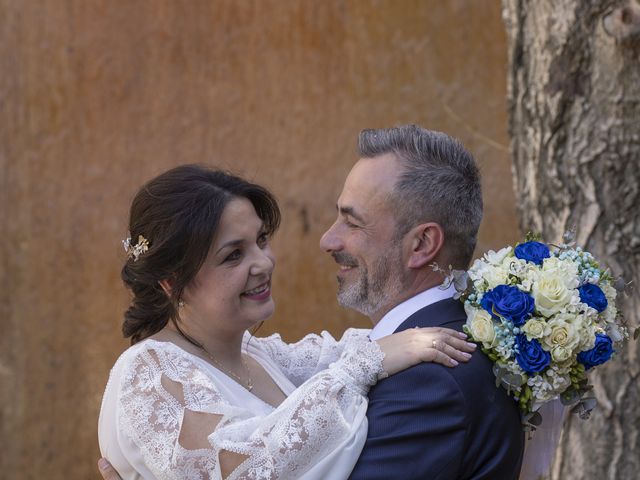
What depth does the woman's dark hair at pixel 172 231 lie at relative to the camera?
336 centimetres

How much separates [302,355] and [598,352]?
1186 mm

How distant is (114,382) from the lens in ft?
10.5

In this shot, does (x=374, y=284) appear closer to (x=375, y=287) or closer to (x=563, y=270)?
(x=375, y=287)

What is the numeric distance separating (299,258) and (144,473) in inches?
139

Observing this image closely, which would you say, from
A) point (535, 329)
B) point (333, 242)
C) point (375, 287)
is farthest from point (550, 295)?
point (333, 242)

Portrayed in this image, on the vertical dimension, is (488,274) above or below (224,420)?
above

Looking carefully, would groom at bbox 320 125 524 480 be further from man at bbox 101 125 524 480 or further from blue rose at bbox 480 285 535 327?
blue rose at bbox 480 285 535 327

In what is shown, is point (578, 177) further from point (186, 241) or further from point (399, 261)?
point (186, 241)

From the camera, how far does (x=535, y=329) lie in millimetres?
3000

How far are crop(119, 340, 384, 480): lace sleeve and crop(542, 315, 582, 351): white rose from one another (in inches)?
18.5

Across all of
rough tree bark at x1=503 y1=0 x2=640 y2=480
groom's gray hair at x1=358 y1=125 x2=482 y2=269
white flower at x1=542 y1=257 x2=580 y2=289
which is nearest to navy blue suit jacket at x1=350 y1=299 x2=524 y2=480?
white flower at x1=542 y1=257 x2=580 y2=289

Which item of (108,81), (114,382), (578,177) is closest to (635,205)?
(578,177)

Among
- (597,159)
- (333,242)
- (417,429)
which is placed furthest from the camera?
(597,159)

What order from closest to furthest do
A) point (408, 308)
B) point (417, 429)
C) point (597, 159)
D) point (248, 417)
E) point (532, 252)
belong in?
point (417, 429)
point (248, 417)
point (532, 252)
point (408, 308)
point (597, 159)
